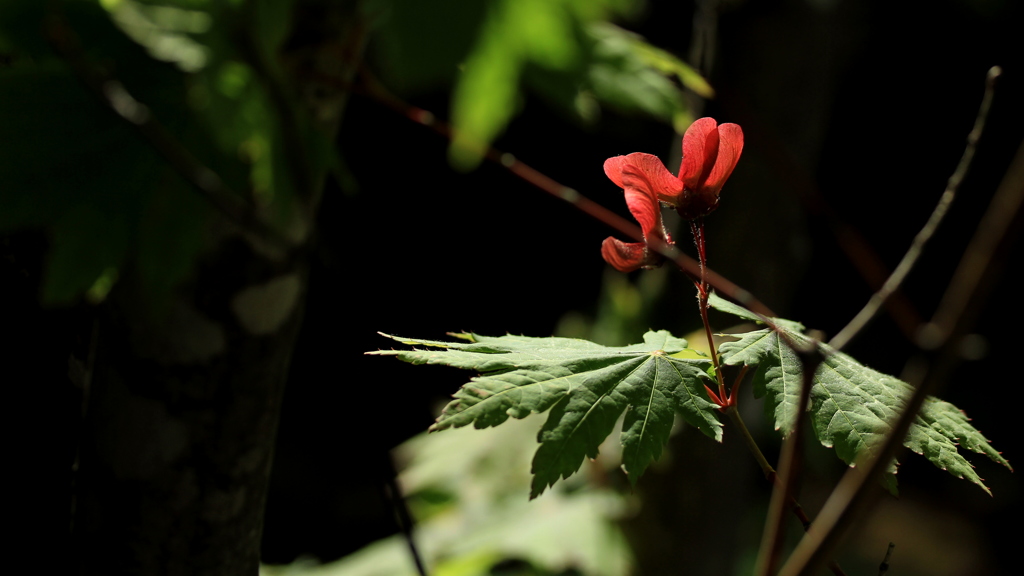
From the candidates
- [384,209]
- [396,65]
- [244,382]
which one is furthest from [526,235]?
[396,65]

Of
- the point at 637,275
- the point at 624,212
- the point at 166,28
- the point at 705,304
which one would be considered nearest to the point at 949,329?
the point at 705,304

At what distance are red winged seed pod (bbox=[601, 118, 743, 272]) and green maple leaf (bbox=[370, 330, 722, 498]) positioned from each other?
90 mm

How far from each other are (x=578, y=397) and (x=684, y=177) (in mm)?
202

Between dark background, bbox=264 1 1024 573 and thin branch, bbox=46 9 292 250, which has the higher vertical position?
thin branch, bbox=46 9 292 250

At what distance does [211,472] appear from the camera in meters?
0.71

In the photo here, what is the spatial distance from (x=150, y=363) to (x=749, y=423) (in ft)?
5.40

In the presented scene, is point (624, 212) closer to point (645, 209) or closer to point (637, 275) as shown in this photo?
point (637, 275)

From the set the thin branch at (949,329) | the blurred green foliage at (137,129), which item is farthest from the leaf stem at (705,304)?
the thin branch at (949,329)

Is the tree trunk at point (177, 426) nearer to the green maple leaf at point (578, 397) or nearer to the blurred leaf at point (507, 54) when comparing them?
the green maple leaf at point (578, 397)

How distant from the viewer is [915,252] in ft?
1.38

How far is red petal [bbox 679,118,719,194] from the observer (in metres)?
0.57

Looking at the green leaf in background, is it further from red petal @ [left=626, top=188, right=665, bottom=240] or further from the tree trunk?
red petal @ [left=626, top=188, right=665, bottom=240]

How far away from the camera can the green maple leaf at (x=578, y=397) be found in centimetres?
55

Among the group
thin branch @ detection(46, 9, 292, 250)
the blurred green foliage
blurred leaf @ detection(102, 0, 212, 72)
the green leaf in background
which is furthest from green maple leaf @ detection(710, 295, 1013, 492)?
the green leaf in background
